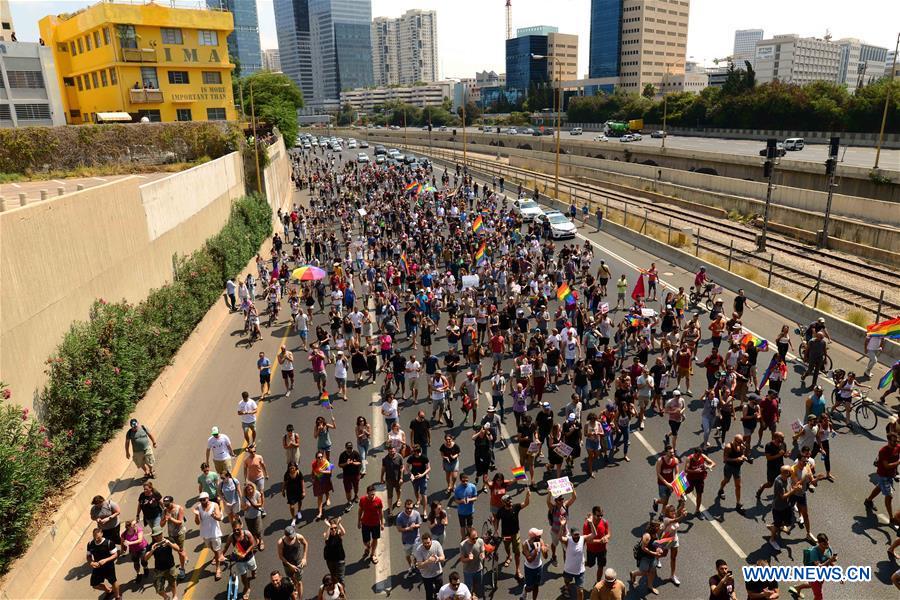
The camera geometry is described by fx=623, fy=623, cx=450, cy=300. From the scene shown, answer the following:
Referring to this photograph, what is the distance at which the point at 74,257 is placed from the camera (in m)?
14.4

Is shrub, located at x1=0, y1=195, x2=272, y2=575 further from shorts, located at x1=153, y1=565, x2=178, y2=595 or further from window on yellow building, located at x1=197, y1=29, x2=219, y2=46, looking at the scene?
window on yellow building, located at x1=197, y1=29, x2=219, y2=46

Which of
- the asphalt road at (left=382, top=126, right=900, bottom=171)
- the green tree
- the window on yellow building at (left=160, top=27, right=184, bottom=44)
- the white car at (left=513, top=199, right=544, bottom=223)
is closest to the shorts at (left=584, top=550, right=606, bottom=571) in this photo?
the white car at (left=513, top=199, right=544, bottom=223)

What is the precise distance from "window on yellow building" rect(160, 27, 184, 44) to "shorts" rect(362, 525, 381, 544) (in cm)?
4595

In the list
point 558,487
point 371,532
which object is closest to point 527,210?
point 558,487

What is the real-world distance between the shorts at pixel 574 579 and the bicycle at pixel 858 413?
8748 mm

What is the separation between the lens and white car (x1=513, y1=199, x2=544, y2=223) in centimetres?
4131

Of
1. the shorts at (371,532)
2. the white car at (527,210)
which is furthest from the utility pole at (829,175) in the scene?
the shorts at (371,532)

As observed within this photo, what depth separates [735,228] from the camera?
130ft

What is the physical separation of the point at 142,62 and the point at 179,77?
3144 mm

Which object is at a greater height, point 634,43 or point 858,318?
point 634,43

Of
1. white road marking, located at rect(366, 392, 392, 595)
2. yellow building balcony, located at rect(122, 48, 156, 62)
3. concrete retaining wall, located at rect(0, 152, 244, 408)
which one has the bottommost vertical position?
white road marking, located at rect(366, 392, 392, 595)

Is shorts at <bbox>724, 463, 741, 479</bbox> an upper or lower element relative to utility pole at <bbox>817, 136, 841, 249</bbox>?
lower

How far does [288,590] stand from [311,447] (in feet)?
20.0

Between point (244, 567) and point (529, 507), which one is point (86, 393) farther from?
point (529, 507)
